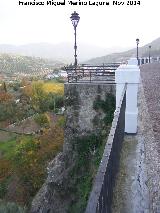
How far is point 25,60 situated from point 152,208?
172 meters

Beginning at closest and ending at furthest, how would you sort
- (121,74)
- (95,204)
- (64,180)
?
(95,204) < (121,74) < (64,180)

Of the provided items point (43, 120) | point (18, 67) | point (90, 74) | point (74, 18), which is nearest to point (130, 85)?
point (90, 74)

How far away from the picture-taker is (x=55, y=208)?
15664 mm

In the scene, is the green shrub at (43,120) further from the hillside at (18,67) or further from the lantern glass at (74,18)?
the hillside at (18,67)

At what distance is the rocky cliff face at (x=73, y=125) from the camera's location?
14977mm

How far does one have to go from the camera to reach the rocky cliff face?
1498 cm

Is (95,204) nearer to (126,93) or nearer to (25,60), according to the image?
(126,93)

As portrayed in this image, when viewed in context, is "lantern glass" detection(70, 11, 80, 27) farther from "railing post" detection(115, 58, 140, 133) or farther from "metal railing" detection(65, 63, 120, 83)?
"railing post" detection(115, 58, 140, 133)

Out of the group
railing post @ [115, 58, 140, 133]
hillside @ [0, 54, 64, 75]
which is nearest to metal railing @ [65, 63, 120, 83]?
railing post @ [115, 58, 140, 133]

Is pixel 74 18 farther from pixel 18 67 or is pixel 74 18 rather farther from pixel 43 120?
pixel 18 67

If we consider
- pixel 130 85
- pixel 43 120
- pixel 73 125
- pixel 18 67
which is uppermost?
pixel 18 67

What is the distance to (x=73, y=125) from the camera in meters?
15.4

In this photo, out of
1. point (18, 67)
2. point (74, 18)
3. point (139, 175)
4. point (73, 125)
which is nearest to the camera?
point (139, 175)

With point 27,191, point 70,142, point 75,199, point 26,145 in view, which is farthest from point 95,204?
point 26,145
